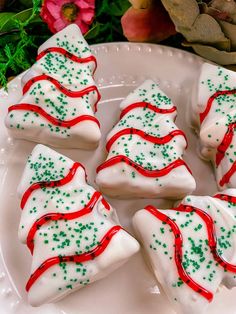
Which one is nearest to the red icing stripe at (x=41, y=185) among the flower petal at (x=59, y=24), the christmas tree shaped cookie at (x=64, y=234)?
the christmas tree shaped cookie at (x=64, y=234)

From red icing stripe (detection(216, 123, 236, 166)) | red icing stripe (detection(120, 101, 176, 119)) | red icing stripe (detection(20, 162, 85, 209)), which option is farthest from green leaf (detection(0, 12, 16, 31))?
red icing stripe (detection(216, 123, 236, 166))

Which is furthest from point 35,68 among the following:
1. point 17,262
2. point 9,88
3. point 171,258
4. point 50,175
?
point 171,258

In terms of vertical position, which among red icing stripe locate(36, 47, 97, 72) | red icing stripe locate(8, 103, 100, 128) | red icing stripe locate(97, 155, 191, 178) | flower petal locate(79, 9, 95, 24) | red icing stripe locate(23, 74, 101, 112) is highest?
flower petal locate(79, 9, 95, 24)

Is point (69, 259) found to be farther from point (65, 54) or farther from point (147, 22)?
point (147, 22)

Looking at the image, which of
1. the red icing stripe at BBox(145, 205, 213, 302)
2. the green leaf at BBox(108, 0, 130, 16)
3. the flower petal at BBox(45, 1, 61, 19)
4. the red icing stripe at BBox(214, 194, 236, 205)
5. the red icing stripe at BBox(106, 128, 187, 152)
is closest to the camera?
the red icing stripe at BBox(145, 205, 213, 302)

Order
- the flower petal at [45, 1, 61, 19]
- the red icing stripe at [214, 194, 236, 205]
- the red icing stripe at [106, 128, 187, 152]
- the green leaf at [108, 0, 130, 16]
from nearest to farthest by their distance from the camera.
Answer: the red icing stripe at [214, 194, 236, 205]
the red icing stripe at [106, 128, 187, 152]
the flower petal at [45, 1, 61, 19]
the green leaf at [108, 0, 130, 16]

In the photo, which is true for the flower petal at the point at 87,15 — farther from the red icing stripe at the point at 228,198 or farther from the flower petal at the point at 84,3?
the red icing stripe at the point at 228,198

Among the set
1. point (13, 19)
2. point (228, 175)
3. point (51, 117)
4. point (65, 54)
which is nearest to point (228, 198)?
point (228, 175)

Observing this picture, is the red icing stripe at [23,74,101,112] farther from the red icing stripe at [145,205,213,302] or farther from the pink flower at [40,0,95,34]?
the red icing stripe at [145,205,213,302]
